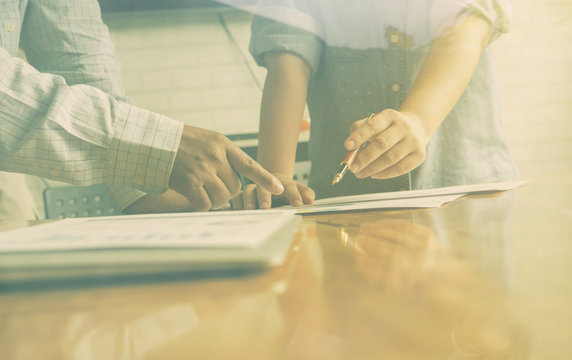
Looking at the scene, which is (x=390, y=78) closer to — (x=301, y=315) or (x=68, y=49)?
(x=68, y=49)

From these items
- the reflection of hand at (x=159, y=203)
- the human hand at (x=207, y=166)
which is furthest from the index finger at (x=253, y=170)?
the reflection of hand at (x=159, y=203)

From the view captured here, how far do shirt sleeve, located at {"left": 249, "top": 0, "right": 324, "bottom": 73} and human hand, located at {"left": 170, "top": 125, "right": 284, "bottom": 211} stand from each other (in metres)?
0.34

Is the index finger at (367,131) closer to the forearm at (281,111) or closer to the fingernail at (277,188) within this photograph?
the fingernail at (277,188)

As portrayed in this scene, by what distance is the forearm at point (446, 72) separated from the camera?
22.3 inches

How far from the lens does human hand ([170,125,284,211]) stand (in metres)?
0.42

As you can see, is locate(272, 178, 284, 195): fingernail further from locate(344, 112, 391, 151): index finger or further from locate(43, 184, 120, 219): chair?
locate(43, 184, 120, 219): chair

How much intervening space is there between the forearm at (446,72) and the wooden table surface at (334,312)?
1.38ft

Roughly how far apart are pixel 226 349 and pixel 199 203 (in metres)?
0.37

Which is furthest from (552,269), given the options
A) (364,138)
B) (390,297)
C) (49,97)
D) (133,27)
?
(133,27)

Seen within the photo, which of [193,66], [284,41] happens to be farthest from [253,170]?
[193,66]

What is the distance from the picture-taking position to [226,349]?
0.08 metres

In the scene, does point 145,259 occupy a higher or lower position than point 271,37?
lower

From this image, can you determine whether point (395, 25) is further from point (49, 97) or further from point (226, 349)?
point (226, 349)

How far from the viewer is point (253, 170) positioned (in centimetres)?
42
